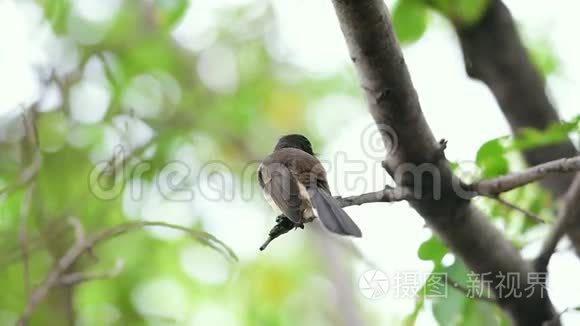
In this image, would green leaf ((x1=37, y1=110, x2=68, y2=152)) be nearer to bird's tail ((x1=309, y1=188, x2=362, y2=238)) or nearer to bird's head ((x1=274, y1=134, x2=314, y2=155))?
bird's head ((x1=274, y1=134, x2=314, y2=155))

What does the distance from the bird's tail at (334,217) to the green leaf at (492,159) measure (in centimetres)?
50

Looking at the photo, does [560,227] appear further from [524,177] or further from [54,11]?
[54,11]

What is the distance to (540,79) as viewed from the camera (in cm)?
349

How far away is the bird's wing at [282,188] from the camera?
2971 millimetres

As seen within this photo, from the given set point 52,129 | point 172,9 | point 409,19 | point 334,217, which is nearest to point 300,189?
point 334,217

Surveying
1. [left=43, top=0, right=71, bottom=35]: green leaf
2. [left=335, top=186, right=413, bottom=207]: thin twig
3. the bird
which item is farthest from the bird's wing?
[left=43, top=0, right=71, bottom=35]: green leaf

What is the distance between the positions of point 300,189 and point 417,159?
0.94 metres

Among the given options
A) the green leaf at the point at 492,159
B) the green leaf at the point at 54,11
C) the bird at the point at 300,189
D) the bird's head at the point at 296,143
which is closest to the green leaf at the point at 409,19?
the green leaf at the point at 492,159

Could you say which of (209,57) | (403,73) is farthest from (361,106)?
(403,73)

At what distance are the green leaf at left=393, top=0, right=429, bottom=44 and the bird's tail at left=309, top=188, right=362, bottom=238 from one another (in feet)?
2.28

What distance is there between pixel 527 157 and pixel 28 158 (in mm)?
2362

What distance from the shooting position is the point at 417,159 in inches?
91.7

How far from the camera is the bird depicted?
2.58 m

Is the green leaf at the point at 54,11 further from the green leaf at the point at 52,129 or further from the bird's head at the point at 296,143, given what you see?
the green leaf at the point at 52,129
